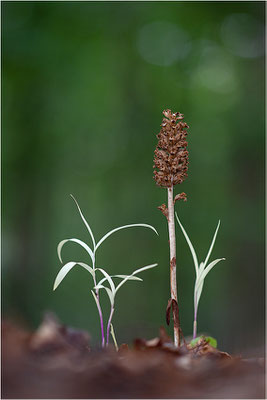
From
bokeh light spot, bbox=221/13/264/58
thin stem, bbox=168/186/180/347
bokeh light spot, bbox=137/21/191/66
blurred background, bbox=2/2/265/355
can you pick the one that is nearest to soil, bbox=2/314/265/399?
thin stem, bbox=168/186/180/347

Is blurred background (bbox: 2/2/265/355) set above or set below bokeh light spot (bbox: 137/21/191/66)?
below

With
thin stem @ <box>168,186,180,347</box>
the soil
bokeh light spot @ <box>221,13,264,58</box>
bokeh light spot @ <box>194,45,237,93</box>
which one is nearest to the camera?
the soil

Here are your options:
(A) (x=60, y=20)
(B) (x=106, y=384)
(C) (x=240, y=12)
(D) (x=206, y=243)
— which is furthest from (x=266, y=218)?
(B) (x=106, y=384)

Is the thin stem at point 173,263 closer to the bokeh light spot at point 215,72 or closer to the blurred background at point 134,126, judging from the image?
the blurred background at point 134,126

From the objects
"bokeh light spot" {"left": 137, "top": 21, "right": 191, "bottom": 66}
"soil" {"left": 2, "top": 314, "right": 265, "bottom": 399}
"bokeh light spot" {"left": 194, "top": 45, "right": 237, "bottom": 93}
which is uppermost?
"bokeh light spot" {"left": 137, "top": 21, "right": 191, "bottom": 66}

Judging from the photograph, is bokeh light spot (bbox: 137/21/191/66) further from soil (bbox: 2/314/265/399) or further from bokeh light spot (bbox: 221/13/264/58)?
soil (bbox: 2/314/265/399)

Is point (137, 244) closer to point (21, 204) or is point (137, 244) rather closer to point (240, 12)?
point (21, 204)

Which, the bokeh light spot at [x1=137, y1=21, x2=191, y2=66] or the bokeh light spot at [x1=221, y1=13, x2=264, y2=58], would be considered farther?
the bokeh light spot at [x1=137, y1=21, x2=191, y2=66]
